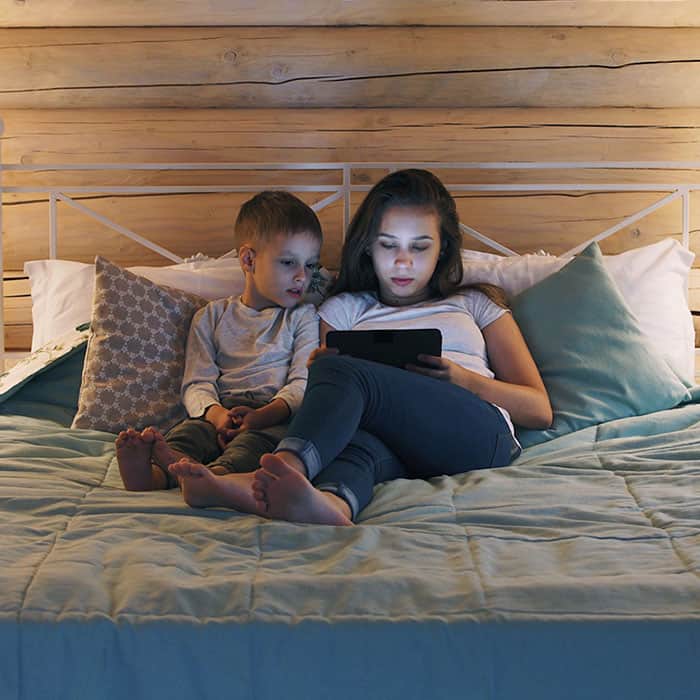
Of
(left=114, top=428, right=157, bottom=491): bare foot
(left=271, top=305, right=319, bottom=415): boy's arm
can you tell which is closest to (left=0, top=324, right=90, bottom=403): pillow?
(left=271, top=305, right=319, bottom=415): boy's arm

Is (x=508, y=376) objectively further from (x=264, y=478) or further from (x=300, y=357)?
(x=264, y=478)

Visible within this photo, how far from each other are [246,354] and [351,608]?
1.05 m

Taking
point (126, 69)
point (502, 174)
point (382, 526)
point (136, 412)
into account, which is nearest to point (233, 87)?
point (126, 69)

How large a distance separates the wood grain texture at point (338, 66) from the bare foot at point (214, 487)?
5.21 feet

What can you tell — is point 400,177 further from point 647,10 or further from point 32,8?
point 32,8

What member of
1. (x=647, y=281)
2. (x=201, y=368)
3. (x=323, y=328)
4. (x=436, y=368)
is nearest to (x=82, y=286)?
(x=201, y=368)

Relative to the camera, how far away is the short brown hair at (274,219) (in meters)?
2.08

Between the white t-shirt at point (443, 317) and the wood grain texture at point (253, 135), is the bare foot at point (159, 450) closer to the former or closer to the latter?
the white t-shirt at point (443, 317)

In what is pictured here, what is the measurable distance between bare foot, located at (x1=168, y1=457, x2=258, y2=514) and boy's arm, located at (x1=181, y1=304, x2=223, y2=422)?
1.51 feet

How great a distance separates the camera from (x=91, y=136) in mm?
2705

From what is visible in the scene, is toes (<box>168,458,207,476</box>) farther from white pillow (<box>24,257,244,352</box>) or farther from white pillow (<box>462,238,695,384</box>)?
white pillow (<box>462,238,695,384</box>)

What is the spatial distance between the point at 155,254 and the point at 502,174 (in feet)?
3.33

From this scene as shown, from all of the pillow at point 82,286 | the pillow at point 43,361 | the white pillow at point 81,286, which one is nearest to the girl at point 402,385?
the pillow at point 82,286

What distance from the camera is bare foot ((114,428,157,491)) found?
1500 millimetres
